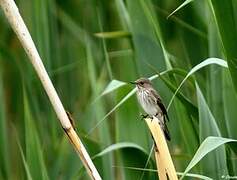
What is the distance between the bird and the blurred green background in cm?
3

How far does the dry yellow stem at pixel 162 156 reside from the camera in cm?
150

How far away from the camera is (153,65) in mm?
2240

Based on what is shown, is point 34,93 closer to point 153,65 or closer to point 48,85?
point 153,65

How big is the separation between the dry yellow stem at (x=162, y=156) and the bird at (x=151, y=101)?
62cm

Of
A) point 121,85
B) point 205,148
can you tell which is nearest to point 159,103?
point 121,85

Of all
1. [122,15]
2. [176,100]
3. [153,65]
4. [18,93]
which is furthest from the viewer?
[18,93]

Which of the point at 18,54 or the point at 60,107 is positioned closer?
the point at 60,107

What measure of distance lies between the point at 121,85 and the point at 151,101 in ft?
1.17

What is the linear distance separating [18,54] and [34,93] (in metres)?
0.48

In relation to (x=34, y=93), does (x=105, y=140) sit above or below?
below

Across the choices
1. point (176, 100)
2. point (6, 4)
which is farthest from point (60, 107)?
point (176, 100)

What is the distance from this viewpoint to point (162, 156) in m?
1.53

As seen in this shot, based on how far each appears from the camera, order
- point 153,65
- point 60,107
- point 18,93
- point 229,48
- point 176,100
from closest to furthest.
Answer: point 60,107 < point 229,48 < point 176,100 < point 153,65 < point 18,93

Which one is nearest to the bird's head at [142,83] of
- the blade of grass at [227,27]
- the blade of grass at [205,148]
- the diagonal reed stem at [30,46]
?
the blade of grass at [227,27]
